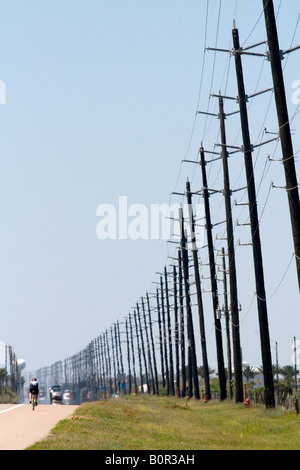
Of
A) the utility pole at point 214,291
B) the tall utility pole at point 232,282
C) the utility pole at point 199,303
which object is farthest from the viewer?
the utility pole at point 199,303

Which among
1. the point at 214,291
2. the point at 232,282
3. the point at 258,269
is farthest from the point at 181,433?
the point at 214,291

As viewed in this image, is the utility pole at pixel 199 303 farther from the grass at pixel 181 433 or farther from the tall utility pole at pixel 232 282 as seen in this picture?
the grass at pixel 181 433

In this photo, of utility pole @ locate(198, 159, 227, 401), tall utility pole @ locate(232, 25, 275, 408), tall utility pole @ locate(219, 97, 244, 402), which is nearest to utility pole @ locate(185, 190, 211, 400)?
utility pole @ locate(198, 159, 227, 401)

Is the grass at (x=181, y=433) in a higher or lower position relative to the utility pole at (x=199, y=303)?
lower

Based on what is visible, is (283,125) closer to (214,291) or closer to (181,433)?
(181,433)

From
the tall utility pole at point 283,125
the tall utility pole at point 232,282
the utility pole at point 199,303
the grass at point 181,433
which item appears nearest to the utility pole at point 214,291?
the tall utility pole at point 232,282

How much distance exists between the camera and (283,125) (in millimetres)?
31047

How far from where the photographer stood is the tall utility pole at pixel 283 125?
29.8 metres

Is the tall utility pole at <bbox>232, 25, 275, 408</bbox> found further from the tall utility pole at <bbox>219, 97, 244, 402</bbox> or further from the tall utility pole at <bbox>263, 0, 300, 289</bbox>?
the tall utility pole at <bbox>263, 0, 300, 289</bbox>
